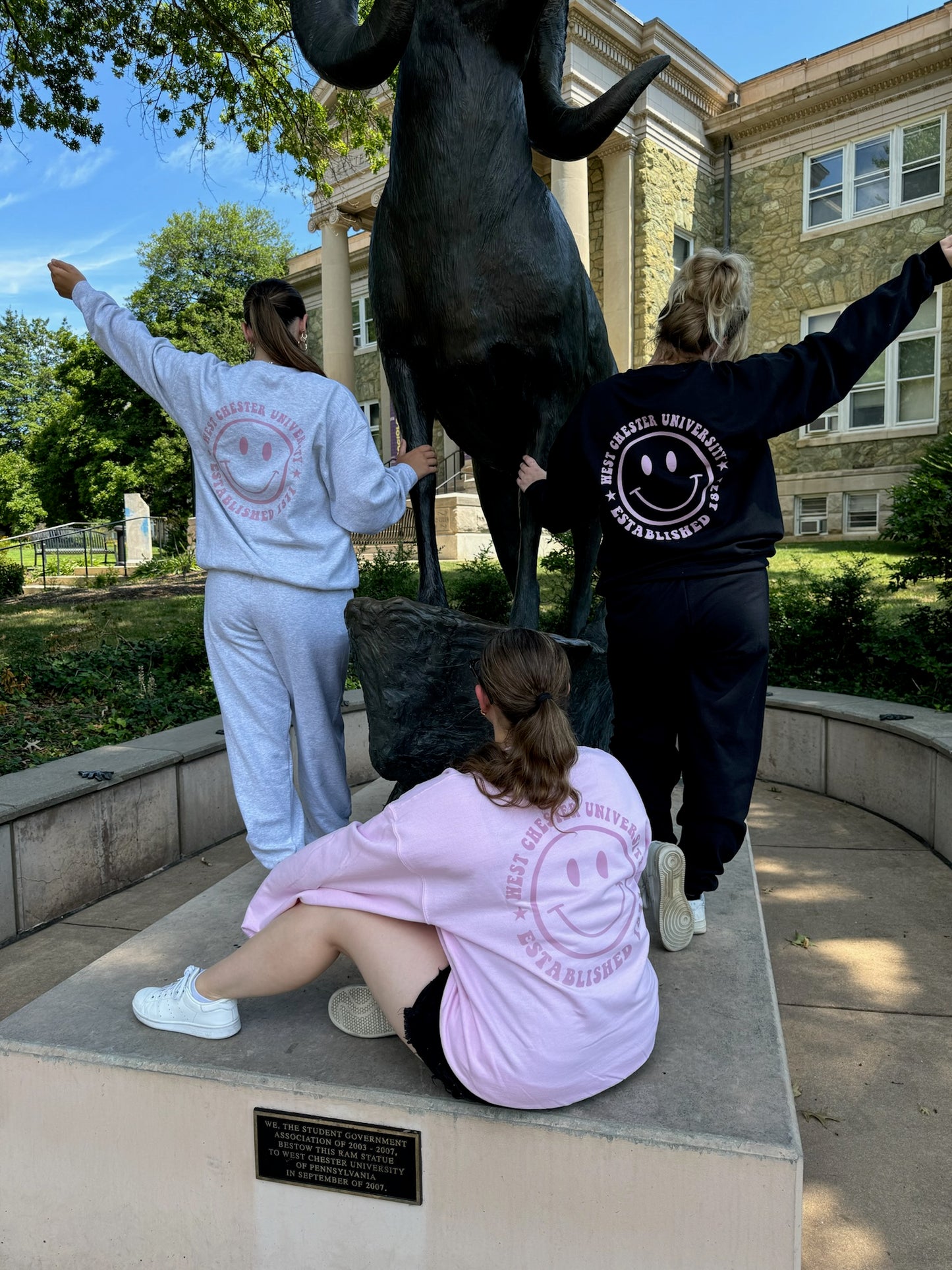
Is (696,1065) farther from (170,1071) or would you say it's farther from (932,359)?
(932,359)

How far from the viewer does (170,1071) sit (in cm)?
199

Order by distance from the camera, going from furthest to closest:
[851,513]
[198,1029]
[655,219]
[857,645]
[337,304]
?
[337,304] → [851,513] → [655,219] → [857,645] → [198,1029]

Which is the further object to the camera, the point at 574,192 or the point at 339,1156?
the point at 574,192

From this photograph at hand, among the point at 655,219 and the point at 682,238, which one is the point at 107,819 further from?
the point at 682,238

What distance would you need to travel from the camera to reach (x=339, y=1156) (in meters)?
1.91

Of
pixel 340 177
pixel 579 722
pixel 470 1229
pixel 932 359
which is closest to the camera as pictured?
pixel 470 1229

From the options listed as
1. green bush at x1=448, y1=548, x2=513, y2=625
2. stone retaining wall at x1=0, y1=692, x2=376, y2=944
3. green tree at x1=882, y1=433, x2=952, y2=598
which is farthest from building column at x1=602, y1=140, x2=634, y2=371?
stone retaining wall at x1=0, y1=692, x2=376, y2=944

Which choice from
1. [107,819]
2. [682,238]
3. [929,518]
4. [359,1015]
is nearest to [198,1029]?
[359,1015]

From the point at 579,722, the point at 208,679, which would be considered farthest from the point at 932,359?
A: the point at 579,722

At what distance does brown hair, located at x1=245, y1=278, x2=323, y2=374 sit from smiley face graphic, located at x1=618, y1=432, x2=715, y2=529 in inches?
35.6

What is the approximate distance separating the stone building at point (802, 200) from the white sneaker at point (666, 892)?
49.8ft

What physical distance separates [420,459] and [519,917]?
5.04ft

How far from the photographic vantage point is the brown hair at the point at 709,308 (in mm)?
2424

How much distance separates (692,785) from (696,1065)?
2.54ft
